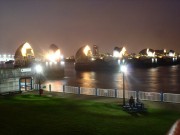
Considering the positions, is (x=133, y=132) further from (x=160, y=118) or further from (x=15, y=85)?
(x=15, y=85)

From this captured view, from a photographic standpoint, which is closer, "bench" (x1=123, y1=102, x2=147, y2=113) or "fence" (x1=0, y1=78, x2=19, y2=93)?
"bench" (x1=123, y1=102, x2=147, y2=113)

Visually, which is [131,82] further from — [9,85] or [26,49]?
[9,85]

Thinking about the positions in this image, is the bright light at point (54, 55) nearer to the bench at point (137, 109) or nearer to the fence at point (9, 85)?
the fence at point (9, 85)

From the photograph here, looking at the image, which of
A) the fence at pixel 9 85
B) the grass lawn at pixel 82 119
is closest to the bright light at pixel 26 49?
the fence at pixel 9 85

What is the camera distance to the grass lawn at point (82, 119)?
1617cm

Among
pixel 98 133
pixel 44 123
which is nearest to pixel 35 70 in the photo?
pixel 44 123

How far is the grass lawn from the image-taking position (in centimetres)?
1617

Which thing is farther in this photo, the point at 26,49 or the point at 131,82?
the point at 26,49

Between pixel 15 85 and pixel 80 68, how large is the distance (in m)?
160

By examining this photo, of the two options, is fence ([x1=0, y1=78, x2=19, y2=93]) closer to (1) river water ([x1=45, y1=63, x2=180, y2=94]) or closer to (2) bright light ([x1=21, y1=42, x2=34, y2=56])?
(1) river water ([x1=45, y1=63, x2=180, y2=94])

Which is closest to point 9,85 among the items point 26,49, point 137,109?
point 137,109

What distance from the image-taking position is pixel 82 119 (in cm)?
1919

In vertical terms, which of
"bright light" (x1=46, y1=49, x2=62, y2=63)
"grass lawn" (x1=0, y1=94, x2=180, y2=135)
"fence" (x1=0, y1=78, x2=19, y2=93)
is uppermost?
"bright light" (x1=46, y1=49, x2=62, y2=63)

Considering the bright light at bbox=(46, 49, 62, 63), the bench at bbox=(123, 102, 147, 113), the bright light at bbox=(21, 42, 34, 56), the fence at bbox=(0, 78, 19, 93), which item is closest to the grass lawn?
the bench at bbox=(123, 102, 147, 113)
